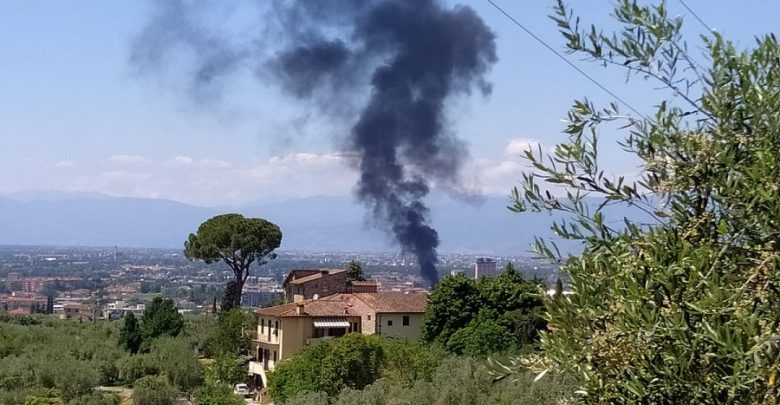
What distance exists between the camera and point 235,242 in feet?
150

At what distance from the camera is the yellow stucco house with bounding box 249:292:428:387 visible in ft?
109

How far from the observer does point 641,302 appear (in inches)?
117

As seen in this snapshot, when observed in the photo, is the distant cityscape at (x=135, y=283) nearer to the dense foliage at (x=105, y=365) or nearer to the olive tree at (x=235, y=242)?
the olive tree at (x=235, y=242)

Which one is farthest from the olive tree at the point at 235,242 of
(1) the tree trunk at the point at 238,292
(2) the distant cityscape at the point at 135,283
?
(2) the distant cityscape at the point at 135,283

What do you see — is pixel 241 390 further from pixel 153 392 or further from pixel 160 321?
pixel 160 321

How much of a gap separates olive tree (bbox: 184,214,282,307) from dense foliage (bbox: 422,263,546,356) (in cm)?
1569

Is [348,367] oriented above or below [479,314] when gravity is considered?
below

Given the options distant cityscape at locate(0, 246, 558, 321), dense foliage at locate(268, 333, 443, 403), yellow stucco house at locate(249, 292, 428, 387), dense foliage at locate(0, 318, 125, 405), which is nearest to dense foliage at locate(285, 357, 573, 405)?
dense foliage at locate(268, 333, 443, 403)

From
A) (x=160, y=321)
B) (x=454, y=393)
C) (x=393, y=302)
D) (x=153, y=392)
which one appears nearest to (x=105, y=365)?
(x=153, y=392)

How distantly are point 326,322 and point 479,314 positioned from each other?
19.4 ft

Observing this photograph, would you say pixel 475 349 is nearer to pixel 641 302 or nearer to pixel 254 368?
pixel 254 368

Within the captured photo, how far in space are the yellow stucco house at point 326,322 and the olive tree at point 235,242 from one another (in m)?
9.77

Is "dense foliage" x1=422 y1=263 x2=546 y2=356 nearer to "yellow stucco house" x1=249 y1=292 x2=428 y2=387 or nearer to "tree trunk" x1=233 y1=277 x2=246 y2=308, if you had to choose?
"yellow stucco house" x1=249 y1=292 x2=428 y2=387

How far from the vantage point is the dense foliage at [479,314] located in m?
29.1
